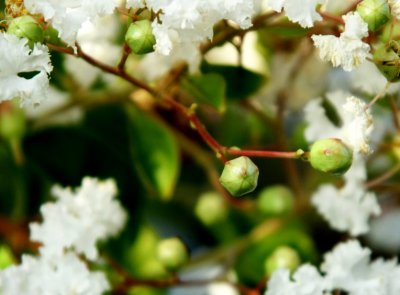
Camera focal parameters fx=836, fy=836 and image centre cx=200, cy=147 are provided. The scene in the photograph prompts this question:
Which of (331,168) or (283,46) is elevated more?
(283,46)

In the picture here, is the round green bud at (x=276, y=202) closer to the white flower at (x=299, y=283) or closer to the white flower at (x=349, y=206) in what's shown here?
Result: the white flower at (x=349, y=206)

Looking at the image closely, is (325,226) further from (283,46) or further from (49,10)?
(49,10)

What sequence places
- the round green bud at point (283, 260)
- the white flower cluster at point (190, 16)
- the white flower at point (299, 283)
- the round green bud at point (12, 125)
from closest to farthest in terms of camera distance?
1. the white flower cluster at point (190, 16)
2. the white flower at point (299, 283)
3. the round green bud at point (283, 260)
4. the round green bud at point (12, 125)

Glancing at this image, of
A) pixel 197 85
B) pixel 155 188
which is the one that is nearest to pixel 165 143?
pixel 155 188

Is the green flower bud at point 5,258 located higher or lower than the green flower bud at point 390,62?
lower

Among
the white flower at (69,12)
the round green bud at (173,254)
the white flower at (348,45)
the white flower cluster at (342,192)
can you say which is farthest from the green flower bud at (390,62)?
the round green bud at (173,254)

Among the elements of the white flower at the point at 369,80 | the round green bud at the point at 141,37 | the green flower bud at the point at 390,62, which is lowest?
the round green bud at the point at 141,37

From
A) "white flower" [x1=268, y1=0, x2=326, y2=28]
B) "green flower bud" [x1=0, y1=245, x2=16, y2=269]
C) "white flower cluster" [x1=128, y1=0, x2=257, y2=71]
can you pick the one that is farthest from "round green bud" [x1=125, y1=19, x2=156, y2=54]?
"green flower bud" [x1=0, y1=245, x2=16, y2=269]
